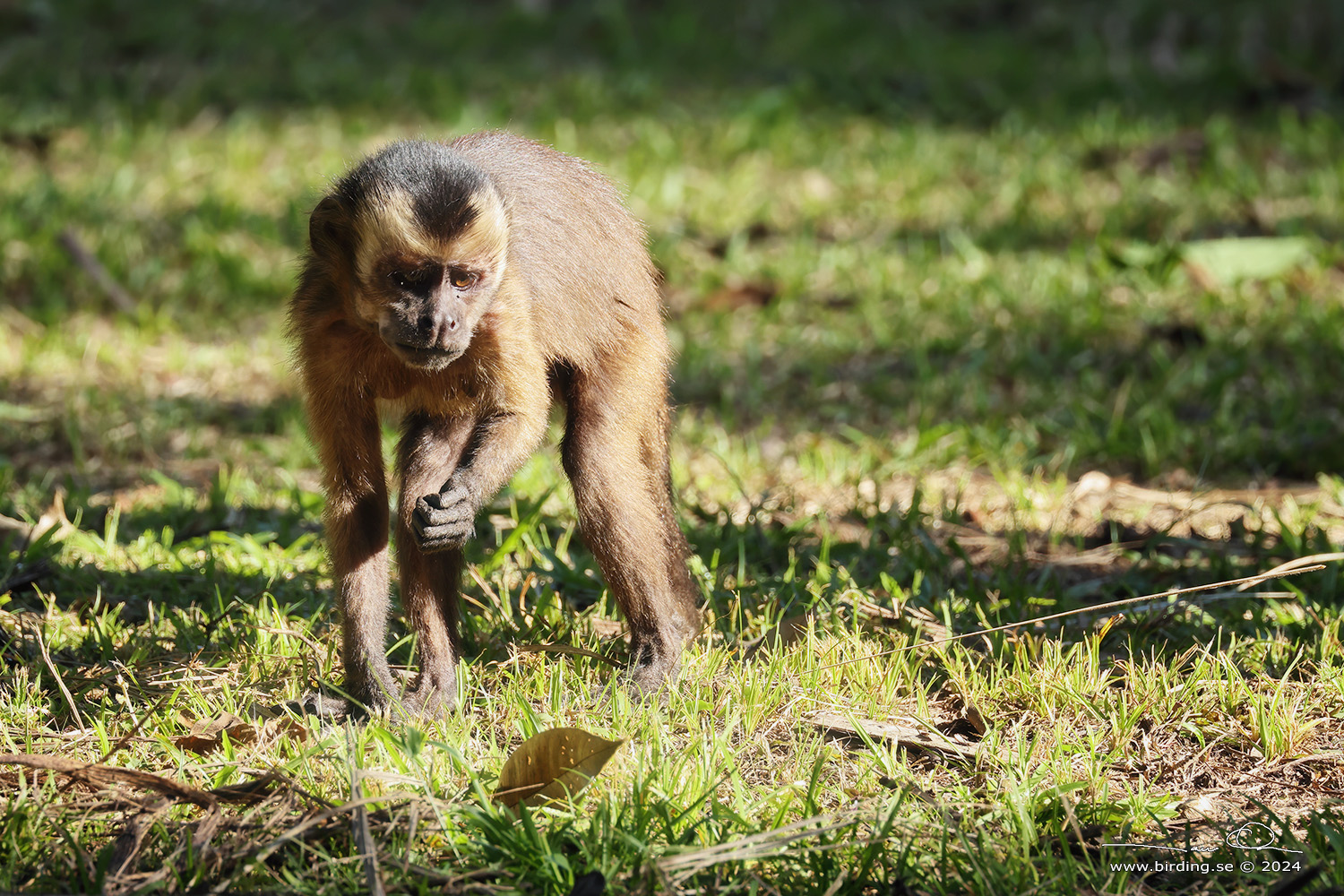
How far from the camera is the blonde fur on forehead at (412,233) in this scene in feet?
9.70

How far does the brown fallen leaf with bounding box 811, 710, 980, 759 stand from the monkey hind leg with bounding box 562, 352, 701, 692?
42 cm

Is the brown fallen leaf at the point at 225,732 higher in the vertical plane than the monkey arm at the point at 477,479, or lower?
lower

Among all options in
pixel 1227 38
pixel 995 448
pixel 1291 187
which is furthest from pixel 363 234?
pixel 1227 38

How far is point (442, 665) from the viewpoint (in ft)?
10.8

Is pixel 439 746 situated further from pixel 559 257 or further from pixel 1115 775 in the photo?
pixel 1115 775

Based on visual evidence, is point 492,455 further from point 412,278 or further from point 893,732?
point 893,732

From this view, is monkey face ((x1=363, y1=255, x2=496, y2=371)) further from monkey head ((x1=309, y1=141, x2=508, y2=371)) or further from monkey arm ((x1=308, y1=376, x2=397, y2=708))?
monkey arm ((x1=308, y1=376, x2=397, y2=708))

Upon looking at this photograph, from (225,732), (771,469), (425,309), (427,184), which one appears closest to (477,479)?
(425,309)

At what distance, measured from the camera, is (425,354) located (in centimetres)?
300

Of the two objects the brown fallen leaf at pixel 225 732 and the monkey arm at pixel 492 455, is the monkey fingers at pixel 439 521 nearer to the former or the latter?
the monkey arm at pixel 492 455

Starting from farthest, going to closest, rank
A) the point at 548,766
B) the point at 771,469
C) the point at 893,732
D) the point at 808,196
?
the point at 808,196, the point at 771,469, the point at 893,732, the point at 548,766

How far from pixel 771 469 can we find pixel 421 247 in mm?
2184

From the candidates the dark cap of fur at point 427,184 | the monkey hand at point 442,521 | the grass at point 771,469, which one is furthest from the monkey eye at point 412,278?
the grass at point 771,469

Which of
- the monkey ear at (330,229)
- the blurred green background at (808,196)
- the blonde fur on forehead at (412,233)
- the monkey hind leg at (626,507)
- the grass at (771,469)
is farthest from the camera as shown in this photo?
the blurred green background at (808,196)
